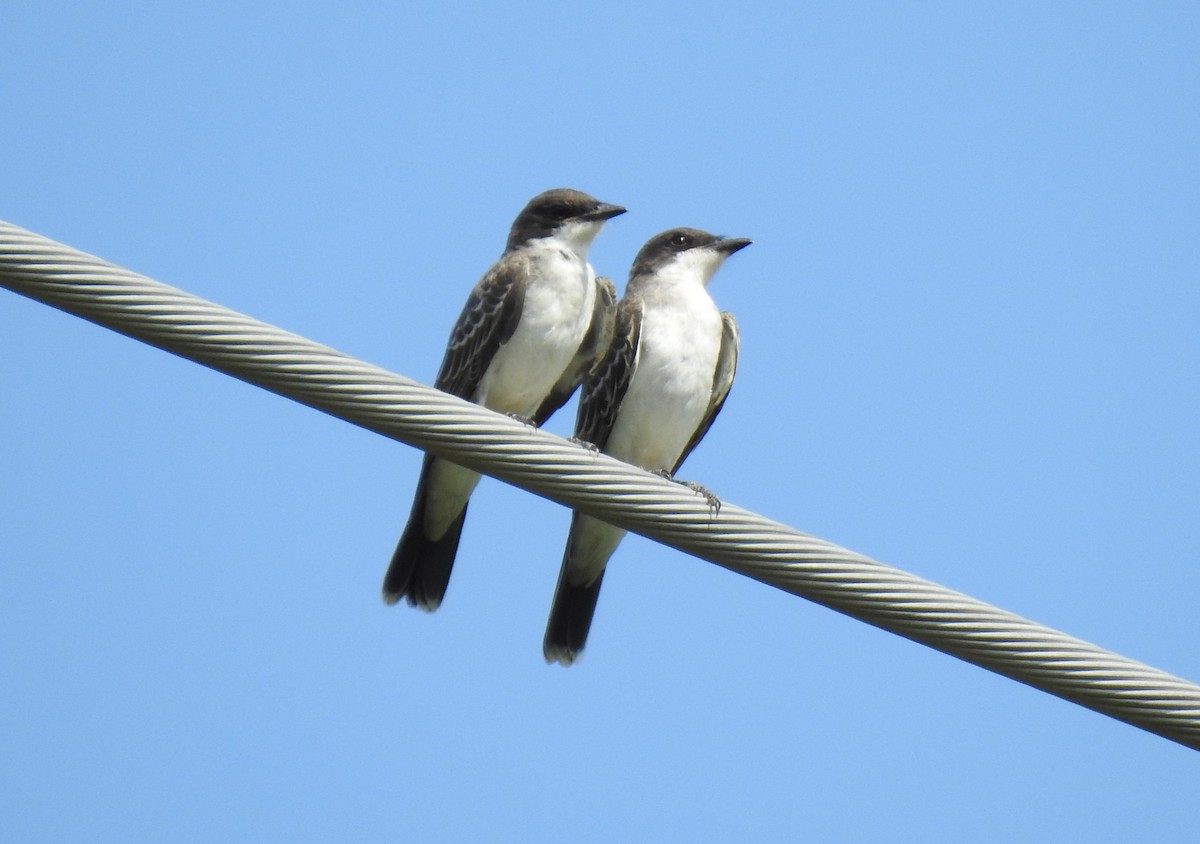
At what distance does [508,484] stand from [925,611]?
1395 mm

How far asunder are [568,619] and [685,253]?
2.29 m

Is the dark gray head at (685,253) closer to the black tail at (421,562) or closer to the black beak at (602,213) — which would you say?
the black beak at (602,213)

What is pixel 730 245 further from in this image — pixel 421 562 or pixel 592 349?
pixel 421 562

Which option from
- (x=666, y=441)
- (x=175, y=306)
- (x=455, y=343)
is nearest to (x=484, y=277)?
A: (x=455, y=343)

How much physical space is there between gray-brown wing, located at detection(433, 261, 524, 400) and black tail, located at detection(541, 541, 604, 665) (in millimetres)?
1146

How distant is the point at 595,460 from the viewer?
4.96 m

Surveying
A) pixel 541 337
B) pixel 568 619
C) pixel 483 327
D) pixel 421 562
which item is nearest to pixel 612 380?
pixel 541 337

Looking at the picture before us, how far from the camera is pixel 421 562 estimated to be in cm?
830

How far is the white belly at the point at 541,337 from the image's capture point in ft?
26.6

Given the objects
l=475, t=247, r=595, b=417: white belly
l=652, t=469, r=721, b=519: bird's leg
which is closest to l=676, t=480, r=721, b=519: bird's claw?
l=652, t=469, r=721, b=519: bird's leg

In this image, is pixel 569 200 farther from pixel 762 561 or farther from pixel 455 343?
pixel 762 561

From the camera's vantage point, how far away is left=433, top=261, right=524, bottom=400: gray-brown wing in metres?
8.15

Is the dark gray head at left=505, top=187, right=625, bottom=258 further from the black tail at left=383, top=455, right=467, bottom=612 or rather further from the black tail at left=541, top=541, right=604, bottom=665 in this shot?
the black tail at left=541, top=541, right=604, bottom=665

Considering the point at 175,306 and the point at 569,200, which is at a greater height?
the point at 569,200
